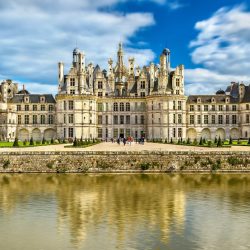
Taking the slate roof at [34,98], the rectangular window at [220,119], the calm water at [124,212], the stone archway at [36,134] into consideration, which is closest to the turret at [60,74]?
the slate roof at [34,98]

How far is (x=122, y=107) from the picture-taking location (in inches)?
3418

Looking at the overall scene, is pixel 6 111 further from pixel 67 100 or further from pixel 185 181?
pixel 185 181

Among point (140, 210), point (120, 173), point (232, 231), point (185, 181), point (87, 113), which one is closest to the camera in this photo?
point (232, 231)

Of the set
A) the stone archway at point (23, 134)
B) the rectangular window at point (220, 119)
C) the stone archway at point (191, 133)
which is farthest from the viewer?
the stone archway at point (191, 133)

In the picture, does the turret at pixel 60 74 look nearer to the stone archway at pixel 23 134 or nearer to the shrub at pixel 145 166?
the stone archway at pixel 23 134

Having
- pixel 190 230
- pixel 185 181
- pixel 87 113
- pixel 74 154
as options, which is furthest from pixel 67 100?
pixel 190 230

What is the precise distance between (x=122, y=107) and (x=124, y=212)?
196 ft

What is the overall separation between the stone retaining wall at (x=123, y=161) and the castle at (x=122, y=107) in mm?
35523

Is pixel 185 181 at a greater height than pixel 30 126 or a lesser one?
lesser

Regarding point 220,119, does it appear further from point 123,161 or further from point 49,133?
point 123,161

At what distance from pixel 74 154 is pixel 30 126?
44.8m

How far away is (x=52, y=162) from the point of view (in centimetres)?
4556

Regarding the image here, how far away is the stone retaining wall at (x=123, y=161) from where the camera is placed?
45438 millimetres

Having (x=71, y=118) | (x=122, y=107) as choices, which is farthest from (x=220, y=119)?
(x=71, y=118)
